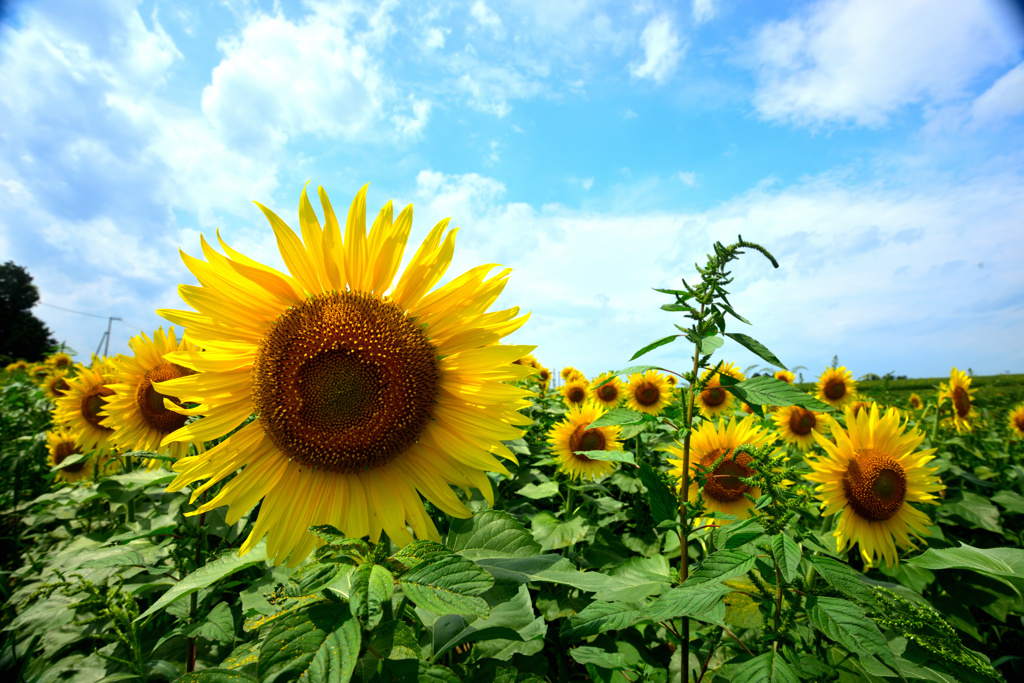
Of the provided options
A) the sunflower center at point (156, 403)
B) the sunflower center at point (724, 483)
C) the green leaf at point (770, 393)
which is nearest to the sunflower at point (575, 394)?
the sunflower center at point (724, 483)

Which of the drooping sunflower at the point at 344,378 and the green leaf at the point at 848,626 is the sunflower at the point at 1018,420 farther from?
the drooping sunflower at the point at 344,378

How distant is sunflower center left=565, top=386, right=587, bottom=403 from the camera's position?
7219 mm

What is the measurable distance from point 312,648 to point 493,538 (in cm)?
75

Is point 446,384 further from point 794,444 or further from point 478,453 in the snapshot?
point 794,444

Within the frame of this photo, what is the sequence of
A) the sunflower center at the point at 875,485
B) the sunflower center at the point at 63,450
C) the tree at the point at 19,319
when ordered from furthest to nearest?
the tree at the point at 19,319
the sunflower center at the point at 63,450
the sunflower center at the point at 875,485

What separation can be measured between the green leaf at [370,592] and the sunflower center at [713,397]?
209 inches

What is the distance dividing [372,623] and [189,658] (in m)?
1.88

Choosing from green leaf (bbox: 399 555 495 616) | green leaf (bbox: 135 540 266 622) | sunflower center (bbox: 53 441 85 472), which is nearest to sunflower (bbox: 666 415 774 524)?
green leaf (bbox: 399 555 495 616)

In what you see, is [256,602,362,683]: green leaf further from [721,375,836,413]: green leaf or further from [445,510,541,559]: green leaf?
[721,375,836,413]: green leaf

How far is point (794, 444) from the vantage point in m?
6.25

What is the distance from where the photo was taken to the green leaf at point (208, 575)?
154 centimetres

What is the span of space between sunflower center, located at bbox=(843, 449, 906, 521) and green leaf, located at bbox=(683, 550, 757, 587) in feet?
6.10

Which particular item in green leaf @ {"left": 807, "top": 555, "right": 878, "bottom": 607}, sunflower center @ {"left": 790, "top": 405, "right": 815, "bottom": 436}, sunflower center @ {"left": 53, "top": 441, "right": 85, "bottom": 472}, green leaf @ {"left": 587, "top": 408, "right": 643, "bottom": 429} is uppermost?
green leaf @ {"left": 587, "top": 408, "right": 643, "bottom": 429}

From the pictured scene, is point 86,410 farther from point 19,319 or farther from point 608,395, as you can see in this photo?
point 19,319
